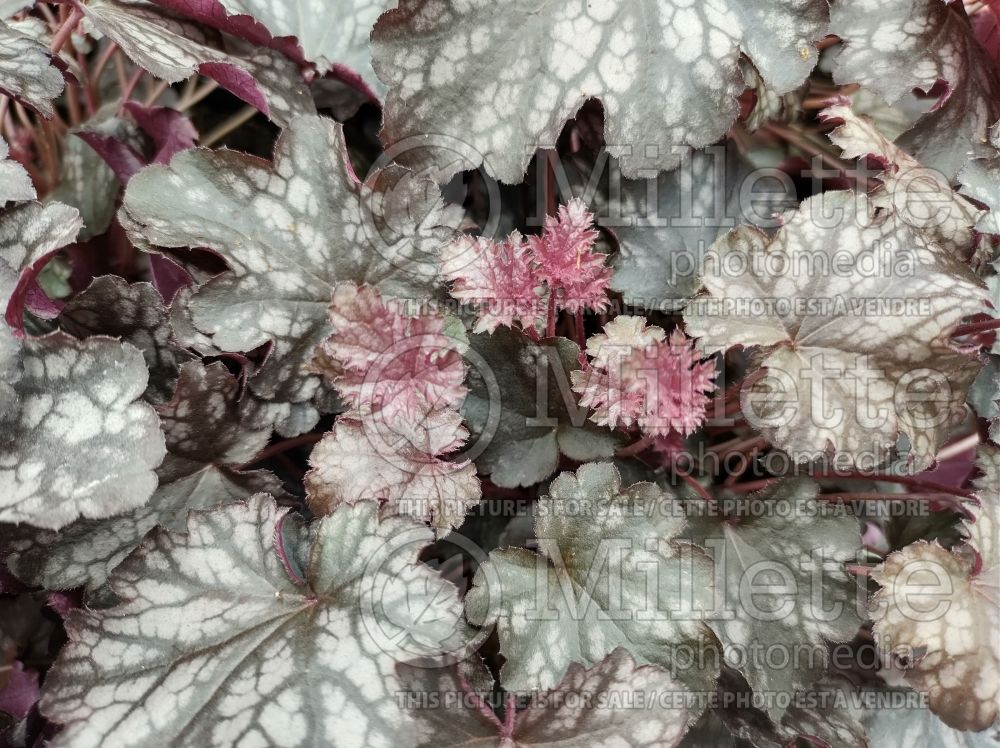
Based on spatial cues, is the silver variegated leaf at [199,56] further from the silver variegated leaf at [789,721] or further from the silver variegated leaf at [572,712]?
the silver variegated leaf at [789,721]

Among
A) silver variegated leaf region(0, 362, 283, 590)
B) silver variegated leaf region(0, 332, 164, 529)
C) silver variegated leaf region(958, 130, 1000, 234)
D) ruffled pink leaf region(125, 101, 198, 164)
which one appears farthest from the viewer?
ruffled pink leaf region(125, 101, 198, 164)

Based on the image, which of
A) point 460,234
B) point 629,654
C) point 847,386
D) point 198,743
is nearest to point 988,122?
point 847,386

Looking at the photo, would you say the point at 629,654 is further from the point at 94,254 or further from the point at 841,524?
the point at 94,254

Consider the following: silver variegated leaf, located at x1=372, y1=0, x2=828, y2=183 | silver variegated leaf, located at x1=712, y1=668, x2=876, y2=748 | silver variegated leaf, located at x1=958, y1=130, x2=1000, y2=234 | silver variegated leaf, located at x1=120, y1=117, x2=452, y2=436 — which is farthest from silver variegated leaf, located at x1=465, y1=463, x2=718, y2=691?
silver variegated leaf, located at x1=958, y1=130, x2=1000, y2=234

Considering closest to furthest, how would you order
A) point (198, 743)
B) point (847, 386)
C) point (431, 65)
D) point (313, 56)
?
point (198, 743), point (847, 386), point (431, 65), point (313, 56)

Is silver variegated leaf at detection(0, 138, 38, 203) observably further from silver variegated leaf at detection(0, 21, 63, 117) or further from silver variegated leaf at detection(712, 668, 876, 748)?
silver variegated leaf at detection(712, 668, 876, 748)

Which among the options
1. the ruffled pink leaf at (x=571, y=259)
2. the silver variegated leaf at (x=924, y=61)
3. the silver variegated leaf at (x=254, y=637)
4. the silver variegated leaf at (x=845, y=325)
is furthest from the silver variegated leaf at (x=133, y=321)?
the silver variegated leaf at (x=924, y=61)
